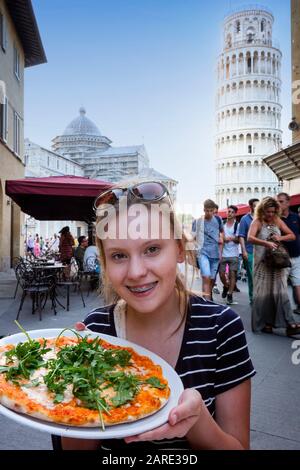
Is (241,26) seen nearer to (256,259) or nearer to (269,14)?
(269,14)

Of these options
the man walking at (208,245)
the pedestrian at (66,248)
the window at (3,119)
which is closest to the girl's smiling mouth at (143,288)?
the man walking at (208,245)

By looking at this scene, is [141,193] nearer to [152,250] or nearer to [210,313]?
[152,250]

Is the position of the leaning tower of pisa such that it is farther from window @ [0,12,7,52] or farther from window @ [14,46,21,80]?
window @ [0,12,7,52]

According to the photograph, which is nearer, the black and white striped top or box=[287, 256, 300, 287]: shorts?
the black and white striped top

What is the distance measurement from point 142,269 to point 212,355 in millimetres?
448

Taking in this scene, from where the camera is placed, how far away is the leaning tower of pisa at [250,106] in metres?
79.7

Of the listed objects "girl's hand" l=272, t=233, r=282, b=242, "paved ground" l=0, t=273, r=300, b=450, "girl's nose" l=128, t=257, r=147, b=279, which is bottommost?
"paved ground" l=0, t=273, r=300, b=450

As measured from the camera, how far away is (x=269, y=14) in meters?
81.8

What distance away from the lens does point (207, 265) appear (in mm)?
8117

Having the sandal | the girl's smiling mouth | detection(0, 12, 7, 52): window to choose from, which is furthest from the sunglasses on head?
detection(0, 12, 7, 52): window

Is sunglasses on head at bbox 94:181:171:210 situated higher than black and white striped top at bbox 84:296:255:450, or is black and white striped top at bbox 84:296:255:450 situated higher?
sunglasses on head at bbox 94:181:171:210

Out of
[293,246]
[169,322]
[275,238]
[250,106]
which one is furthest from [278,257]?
[250,106]

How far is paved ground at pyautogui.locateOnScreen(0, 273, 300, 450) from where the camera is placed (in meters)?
3.09

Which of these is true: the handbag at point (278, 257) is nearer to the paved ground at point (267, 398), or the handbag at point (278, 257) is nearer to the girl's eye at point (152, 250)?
the paved ground at point (267, 398)
